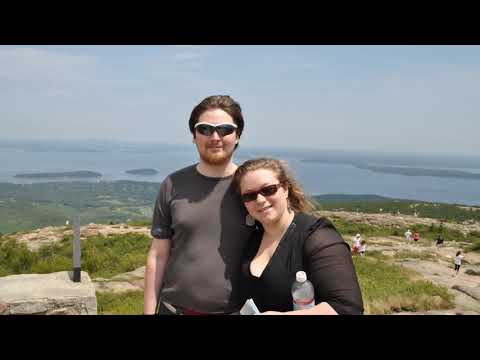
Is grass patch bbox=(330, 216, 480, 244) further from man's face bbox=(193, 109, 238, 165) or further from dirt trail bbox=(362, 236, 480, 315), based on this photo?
man's face bbox=(193, 109, 238, 165)

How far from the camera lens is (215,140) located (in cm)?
254

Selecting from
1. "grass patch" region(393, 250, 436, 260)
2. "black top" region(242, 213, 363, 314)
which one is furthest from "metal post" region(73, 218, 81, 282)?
"grass patch" region(393, 250, 436, 260)

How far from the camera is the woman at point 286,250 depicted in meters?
1.91

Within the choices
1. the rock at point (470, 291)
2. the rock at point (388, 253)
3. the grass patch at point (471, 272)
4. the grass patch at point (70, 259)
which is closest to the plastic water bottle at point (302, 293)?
the rock at point (470, 291)

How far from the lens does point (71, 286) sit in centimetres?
664

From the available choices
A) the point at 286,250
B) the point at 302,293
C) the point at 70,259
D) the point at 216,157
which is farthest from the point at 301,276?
the point at 70,259

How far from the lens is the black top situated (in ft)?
6.23

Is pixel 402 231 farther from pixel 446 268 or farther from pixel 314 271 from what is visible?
pixel 314 271

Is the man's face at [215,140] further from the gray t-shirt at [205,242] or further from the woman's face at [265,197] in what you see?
the woman's face at [265,197]

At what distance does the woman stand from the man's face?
205 mm

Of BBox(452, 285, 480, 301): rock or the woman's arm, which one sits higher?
the woman's arm

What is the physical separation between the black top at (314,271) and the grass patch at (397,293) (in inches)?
255
